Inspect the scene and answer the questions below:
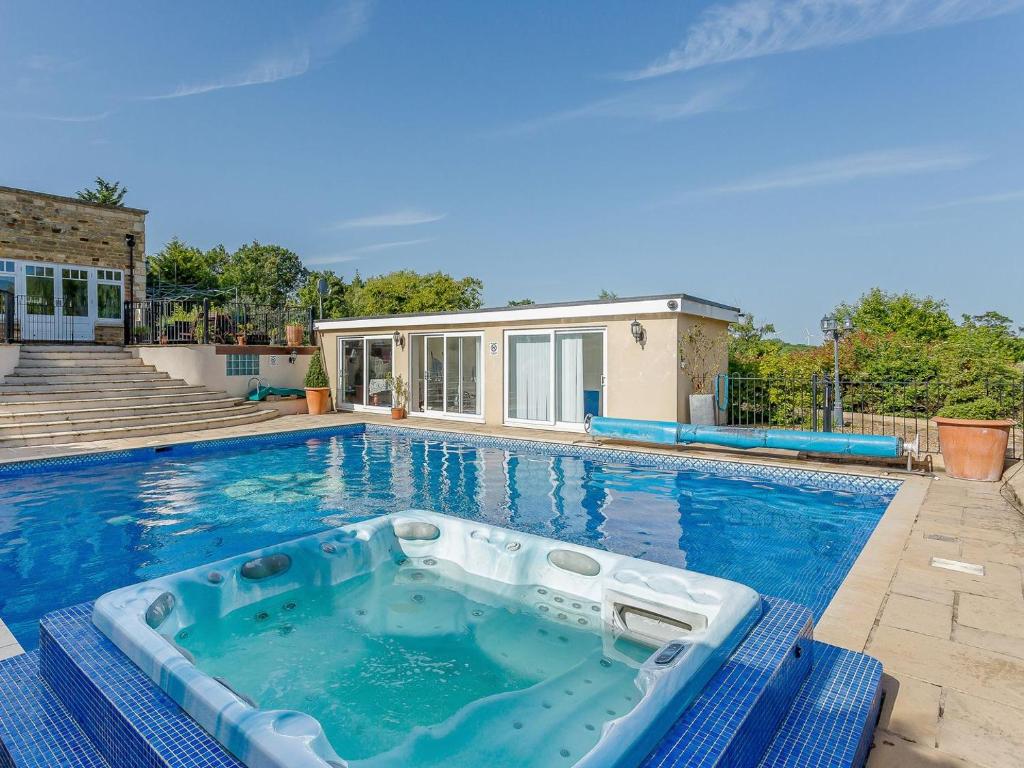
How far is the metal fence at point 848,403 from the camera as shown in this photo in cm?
1027

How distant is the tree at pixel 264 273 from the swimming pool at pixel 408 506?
31.3 metres

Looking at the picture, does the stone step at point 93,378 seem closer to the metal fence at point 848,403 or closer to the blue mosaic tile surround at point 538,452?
the blue mosaic tile surround at point 538,452

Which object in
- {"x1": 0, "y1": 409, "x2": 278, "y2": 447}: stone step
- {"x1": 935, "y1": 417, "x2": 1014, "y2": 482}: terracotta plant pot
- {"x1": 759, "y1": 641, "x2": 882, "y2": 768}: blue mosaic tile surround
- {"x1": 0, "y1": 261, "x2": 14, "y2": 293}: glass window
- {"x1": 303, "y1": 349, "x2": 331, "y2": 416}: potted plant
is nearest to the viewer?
{"x1": 759, "y1": 641, "x2": 882, "y2": 768}: blue mosaic tile surround

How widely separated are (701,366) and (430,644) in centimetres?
941

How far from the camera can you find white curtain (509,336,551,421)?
13.1 metres

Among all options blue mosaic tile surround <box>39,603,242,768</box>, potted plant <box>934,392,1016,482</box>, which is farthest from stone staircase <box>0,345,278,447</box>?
potted plant <box>934,392,1016,482</box>

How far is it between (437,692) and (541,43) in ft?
50.0

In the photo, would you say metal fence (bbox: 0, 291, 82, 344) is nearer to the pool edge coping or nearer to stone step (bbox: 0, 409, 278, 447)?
stone step (bbox: 0, 409, 278, 447)

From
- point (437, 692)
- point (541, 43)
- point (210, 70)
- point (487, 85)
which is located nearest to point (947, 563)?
point (437, 692)

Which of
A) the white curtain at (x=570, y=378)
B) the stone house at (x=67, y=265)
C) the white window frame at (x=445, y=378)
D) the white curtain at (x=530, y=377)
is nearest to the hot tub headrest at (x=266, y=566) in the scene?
the white curtain at (x=570, y=378)

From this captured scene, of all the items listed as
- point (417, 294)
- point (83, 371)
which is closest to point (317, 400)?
point (83, 371)

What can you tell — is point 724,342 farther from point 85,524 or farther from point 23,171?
point 23,171

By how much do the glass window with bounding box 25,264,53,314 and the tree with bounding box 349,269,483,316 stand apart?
17.2 metres

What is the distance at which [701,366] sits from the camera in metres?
11.9
